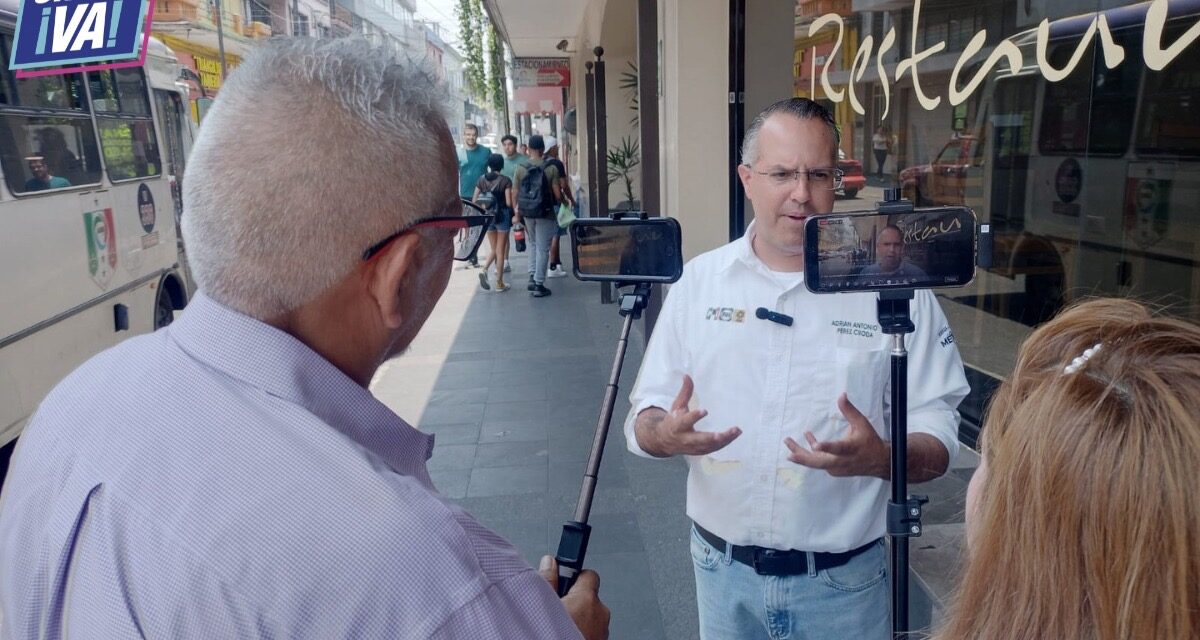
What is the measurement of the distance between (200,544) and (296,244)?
35cm

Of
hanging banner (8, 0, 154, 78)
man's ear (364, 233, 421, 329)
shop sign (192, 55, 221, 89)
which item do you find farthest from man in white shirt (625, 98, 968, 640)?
shop sign (192, 55, 221, 89)

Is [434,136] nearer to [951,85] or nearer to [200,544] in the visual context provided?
[200,544]

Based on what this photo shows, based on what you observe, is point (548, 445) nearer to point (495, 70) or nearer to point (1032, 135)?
point (1032, 135)

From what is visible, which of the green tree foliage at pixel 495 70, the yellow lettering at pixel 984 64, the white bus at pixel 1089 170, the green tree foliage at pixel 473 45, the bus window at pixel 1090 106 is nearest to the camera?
the white bus at pixel 1089 170

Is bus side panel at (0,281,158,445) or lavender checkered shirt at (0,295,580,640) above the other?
lavender checkered shirt at (0,295,580,640)

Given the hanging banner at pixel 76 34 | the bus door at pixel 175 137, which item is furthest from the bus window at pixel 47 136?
the bus door at pixel 175 137

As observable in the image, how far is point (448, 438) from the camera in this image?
5.74 m

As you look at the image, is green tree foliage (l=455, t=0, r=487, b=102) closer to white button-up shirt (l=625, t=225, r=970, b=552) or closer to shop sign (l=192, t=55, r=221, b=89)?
shop sign (l=192, t=55, r=221, b=89)

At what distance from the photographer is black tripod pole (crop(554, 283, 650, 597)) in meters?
1.43

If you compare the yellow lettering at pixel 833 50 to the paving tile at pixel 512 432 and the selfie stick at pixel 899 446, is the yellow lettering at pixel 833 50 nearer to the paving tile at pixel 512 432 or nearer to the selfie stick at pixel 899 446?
the paving tile at pixel 512 432

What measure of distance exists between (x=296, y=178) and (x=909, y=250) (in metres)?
0.99

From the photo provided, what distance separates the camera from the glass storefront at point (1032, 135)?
3172 millimetres

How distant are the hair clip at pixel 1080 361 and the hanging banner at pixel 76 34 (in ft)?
22.0

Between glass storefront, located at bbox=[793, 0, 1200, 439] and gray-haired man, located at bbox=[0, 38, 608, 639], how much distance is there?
237 cm
